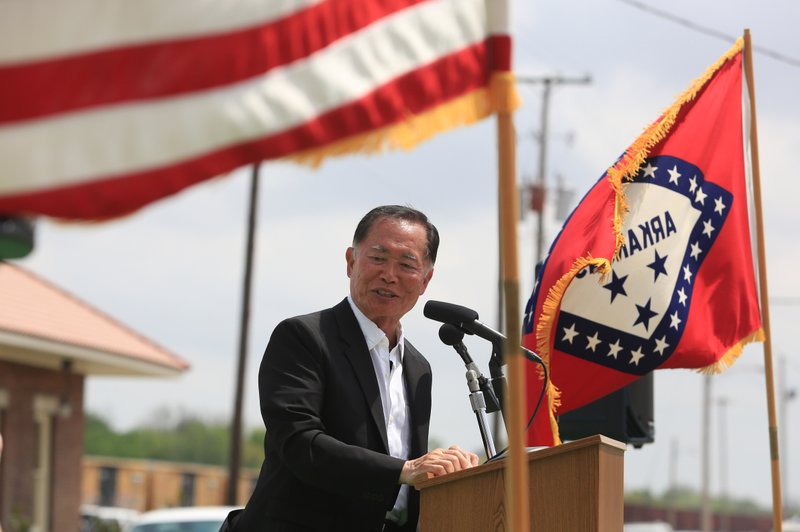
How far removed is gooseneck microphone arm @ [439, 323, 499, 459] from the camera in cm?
451

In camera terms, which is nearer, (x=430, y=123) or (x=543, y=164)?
(x=430, y=123)

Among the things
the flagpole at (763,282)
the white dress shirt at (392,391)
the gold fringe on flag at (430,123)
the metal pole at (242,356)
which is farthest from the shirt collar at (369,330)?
the metal pole at (242,356)

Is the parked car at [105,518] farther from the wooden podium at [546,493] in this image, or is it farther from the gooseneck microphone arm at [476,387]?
the wooden podium at [546,493]

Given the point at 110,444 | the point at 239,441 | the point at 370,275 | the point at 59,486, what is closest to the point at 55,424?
the point at 59,486

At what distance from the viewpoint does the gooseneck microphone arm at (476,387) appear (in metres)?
4.51

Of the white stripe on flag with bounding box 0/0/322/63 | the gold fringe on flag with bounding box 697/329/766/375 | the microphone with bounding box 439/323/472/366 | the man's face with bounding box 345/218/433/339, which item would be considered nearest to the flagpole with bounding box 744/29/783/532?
the gold fringe on flag with bounding box 697/329/766/375

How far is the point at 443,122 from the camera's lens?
3.23 meters

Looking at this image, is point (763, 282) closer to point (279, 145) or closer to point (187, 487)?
point (279, 145)

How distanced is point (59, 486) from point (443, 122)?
74.0 ft

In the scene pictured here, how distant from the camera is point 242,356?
84.3 feet

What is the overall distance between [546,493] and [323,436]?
74 centimetres

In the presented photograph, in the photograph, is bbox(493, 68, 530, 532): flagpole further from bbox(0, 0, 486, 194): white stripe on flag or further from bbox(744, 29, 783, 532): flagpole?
bbox(744, 29, 783, 532): flagpole

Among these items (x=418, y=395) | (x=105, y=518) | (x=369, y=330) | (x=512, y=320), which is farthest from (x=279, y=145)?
(x=105, y=518)

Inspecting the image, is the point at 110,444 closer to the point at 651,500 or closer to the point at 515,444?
the point at 651,500
